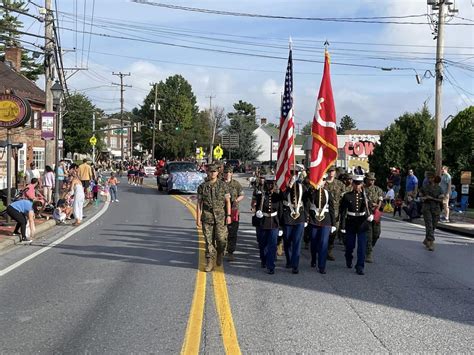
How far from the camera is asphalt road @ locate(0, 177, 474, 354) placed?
5.46 meters

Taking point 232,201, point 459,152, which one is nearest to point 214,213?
point 232,201

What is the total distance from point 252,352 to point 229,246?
16.3 feet

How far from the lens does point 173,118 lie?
311 feet

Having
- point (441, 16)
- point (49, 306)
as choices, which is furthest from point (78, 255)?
point (441, 16)

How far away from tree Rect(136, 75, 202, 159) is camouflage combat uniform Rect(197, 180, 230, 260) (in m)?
79.7

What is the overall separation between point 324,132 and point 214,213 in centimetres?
238

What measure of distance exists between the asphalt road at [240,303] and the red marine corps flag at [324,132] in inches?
69.5

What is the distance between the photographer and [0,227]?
47.3ft

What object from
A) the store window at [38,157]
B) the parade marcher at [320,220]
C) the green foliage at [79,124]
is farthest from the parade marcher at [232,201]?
the green foliage at [79,124]

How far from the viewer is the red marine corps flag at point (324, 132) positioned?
9.22 meters

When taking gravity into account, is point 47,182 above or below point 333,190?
below

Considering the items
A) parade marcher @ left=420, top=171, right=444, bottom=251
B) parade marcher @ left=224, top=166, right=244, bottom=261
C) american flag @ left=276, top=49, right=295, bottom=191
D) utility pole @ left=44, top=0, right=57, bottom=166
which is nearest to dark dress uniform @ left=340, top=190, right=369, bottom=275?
american flag @ left=276, top=49, right=295, bottom=191

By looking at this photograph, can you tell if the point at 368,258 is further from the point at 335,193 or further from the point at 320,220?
the point at 320,220

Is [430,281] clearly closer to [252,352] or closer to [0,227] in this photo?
[252,352]
